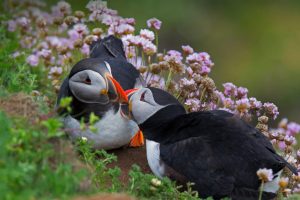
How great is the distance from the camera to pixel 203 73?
745 centimetres

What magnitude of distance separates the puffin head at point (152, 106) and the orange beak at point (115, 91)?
0.32ft

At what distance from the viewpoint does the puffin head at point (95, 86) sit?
6.59 metres

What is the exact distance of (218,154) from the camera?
6102 millimetres

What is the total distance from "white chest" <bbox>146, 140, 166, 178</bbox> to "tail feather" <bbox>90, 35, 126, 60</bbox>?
1.33 m

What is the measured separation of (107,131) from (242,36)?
274 inches

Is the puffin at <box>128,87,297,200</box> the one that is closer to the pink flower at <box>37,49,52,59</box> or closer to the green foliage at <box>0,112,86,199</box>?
the green foliage at <box>0,112,86,199</box>

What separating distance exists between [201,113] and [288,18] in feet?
24.5

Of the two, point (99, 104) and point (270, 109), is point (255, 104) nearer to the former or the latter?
point (270, 109)

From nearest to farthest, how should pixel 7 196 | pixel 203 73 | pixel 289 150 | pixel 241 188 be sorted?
pixel 7 196, pixel 241 188, pixel 289 150, pixel 203 73

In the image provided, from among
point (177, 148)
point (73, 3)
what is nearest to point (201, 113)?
point (177, 148)

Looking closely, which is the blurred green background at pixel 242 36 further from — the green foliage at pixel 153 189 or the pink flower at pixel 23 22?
the green foliage at pixel 153 189

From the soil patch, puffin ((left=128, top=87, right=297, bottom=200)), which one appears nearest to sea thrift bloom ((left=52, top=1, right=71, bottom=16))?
puffin ((left=128, top=87, right=297, bottom=200))

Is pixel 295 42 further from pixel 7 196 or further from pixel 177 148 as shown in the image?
pixel 7 196

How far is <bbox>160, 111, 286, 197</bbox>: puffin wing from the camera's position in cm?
604
